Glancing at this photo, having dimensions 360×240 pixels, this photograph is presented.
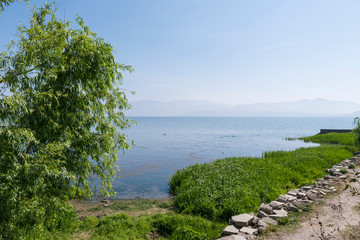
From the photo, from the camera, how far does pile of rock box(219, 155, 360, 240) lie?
27.2 feet

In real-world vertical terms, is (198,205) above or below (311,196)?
below

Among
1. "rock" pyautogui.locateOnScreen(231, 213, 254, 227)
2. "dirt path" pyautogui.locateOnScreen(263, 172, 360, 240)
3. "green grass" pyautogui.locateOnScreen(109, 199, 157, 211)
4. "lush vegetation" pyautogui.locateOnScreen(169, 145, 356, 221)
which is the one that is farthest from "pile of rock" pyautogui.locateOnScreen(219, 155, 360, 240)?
"green grass" pyautogui.locateOnScreen(109, 199, 157, 211)

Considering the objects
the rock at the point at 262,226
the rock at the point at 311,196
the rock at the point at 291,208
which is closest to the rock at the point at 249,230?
the rock at the point at 262,226

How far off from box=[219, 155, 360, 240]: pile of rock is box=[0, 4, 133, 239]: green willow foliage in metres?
5.15

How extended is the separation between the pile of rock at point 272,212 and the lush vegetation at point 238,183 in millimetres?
895

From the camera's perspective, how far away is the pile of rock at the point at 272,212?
8.29m

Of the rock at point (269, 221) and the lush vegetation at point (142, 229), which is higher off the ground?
the rock at point (269, 221)

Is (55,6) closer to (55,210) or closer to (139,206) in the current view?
(55,210)

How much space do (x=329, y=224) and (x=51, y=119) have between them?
9795mm

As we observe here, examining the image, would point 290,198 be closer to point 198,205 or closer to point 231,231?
point 198,205

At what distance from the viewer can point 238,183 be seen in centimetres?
1305

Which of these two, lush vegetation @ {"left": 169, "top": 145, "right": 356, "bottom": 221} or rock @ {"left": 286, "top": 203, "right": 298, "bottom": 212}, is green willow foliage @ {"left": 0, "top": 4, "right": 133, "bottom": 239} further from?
rock @ {"left": 286, "top": 203, "right": 298, "bottom": 212}

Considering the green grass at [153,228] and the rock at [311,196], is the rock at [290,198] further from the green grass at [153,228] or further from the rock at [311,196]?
the green grass at [153,228]

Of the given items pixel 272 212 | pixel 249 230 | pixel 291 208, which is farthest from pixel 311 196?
pixel 249 230
